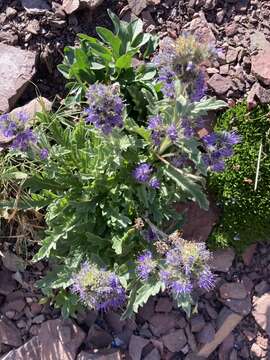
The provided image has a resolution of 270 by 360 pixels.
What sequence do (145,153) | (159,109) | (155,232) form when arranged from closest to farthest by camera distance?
(159,109) → (155,232) → (145,153)

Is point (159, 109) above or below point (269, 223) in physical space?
above

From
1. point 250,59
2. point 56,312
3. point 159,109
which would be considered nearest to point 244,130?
point 250,59

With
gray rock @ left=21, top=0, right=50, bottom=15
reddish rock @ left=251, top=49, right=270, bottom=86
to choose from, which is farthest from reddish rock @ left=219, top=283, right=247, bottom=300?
gray rock @ left=21, top=0, right=50, bottom=15

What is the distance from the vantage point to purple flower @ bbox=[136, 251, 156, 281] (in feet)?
10.6

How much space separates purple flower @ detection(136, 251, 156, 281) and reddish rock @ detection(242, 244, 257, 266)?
130 cm

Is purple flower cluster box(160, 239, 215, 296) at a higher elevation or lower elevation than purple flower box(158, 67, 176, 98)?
lower

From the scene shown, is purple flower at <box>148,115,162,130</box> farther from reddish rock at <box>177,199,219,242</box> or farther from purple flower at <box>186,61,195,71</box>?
reddish rock at <box>177,199,219,242</box>

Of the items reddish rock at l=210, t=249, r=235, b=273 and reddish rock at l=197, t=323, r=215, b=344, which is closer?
reddish rock at l=197, t=323, r=215, b=344

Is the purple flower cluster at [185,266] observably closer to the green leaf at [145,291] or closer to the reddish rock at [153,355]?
the green leaf at [145,291]

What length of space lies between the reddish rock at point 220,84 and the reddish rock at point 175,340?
1.93 metres

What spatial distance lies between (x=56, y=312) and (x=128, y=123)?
69.6 inches

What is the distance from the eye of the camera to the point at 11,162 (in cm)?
418

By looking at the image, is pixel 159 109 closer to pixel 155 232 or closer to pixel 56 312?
pixel 155 232

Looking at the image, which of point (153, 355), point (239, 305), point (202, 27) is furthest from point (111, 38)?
point (153, 355)
